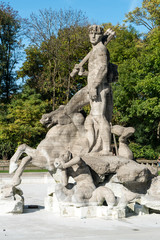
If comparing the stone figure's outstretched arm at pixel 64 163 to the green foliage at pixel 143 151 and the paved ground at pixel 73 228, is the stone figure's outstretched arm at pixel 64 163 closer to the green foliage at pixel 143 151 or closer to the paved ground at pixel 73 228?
the paved ground at pixel 73 228

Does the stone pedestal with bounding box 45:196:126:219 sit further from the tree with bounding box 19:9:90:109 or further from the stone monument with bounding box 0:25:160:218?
the tree with bounding box 19:9:90:109

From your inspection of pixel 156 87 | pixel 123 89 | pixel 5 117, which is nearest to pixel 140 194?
pixel 156 87

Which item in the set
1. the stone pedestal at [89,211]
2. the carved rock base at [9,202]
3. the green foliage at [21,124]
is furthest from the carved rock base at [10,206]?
the green foliage at [21,124]

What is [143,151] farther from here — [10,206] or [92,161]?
[10,206]

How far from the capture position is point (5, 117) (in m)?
30.4

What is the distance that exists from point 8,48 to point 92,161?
1043 inches

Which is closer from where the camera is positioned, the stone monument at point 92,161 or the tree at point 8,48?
the stone monument at point 92,161

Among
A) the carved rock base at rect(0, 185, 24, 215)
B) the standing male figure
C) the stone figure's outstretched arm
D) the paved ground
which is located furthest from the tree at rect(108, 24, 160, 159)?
the paved ground

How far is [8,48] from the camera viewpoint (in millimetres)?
34188

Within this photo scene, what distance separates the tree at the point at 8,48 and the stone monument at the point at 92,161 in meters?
22.9

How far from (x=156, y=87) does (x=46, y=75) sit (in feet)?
35.8

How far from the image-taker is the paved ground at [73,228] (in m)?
6.75

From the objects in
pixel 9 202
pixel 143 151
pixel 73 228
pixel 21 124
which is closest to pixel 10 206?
pixel 9 202

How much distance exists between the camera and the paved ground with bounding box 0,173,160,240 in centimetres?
675
